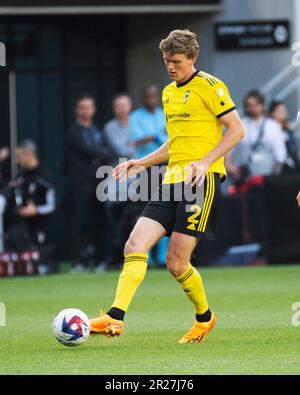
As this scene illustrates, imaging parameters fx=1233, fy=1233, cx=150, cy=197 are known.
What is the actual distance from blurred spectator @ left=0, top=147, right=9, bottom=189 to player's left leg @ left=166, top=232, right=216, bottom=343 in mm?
8748

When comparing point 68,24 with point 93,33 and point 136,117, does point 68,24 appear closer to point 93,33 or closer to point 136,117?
point 93,33

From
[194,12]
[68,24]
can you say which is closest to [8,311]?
[194,12]

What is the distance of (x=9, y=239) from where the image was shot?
17.9 metres

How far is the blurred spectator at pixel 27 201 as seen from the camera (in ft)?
58.6

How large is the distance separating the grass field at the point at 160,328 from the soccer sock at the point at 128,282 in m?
0.32

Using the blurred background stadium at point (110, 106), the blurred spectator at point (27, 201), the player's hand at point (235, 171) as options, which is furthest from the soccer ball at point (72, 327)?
the player's hand at point (235, 171)

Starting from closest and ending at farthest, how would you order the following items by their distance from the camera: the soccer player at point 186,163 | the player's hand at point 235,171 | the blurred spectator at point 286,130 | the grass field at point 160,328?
the grass field at point 160,328 < the soccer player at point 186,163 < the player's hand at point 235,171 < the blurred spectator at point 286,130

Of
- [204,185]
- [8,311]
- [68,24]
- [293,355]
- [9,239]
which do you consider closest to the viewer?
[293,355]

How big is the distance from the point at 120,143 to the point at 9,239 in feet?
7.03

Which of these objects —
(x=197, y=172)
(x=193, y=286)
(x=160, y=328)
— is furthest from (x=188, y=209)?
(x=160, y=328)

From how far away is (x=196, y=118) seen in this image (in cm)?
966

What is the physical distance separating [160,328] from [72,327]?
1.74m

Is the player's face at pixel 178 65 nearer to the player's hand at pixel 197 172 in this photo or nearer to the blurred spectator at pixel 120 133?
the player's hand at pixel 197 172

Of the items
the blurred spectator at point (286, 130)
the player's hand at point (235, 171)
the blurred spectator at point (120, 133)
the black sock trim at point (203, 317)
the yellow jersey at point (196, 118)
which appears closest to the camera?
the yellow jersey at point (196, 118)
